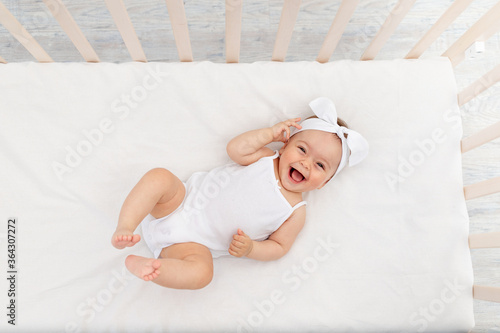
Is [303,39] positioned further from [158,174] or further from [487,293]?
[487,293]

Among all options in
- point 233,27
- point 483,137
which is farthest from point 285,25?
point 483,137

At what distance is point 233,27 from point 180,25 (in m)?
0.15

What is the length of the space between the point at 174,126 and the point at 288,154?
0.38 metres

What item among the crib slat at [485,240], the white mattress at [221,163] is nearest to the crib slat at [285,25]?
the white mattress at [221,163]

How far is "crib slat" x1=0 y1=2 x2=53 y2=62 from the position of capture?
3.76 feet

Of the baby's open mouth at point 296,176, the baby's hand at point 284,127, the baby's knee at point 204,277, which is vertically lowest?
the baby's knee at point 204,277

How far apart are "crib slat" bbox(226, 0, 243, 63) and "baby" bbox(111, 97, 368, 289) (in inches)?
10.4

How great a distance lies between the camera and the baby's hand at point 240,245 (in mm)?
1151

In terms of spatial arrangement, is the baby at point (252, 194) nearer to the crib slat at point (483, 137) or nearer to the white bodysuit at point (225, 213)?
the white bodysuit at point (225, 213)

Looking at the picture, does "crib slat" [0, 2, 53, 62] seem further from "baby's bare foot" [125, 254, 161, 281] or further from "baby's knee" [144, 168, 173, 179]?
"baby's bare foot" [125, 254, 161, 281]

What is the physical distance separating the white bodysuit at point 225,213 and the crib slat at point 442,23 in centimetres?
61

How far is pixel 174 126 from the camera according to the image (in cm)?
134

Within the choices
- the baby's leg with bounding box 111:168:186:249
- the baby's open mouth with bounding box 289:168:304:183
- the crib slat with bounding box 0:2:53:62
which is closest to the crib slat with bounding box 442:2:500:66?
the baby's open mouth with bounding box 289:168:304:183

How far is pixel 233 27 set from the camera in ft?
3.88
